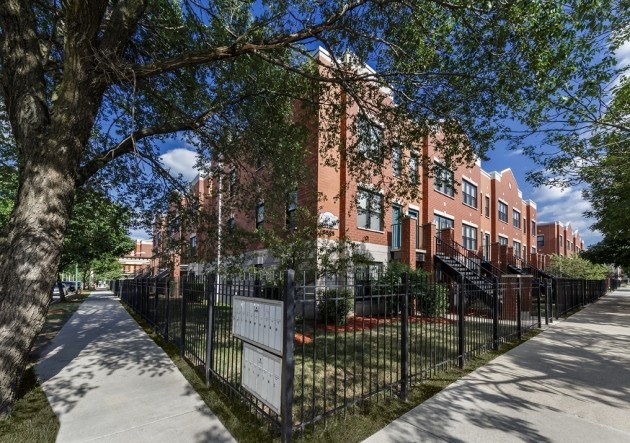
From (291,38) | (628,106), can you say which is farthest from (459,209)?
(291,38)

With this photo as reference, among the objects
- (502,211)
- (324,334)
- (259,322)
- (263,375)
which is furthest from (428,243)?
(502,211)

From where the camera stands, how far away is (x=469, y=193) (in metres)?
25.6

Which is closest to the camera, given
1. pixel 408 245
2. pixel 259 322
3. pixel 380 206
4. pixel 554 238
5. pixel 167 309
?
pixel 259 322

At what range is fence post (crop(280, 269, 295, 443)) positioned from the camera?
11.5 ft

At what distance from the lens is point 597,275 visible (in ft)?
A: 132

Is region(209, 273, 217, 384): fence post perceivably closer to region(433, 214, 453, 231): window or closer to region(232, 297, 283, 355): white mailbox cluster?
region(232, 297, 283, 355): white mailbox cluster

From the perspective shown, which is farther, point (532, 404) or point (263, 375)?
point (532, 404)

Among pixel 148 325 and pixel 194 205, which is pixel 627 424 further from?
pixel 148 325

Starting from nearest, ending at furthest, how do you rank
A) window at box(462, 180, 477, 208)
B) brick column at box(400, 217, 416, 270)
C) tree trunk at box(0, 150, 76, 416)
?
tree trunk at box(0, 150, 76, 416)
brick column at box(400, 217, 416, 270)
window at box(462, 180, 477, 208)

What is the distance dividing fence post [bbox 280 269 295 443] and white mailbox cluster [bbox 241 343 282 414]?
122 mm

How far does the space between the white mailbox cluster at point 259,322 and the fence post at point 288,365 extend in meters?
0.13

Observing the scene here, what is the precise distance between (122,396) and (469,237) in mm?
24105

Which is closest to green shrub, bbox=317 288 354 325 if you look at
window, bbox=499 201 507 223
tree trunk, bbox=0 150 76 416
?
tree trunk, bbox=0 150 76 416

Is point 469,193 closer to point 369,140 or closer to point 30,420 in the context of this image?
point 369,140
